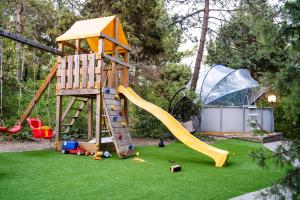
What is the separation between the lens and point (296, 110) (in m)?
2.89

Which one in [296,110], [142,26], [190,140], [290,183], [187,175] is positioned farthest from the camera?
[142,26]

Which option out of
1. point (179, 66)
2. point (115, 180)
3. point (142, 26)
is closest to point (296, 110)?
point (115, 180)

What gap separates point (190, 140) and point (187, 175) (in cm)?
180

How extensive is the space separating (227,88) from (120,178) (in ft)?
44.0

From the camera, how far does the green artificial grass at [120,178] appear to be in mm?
4816

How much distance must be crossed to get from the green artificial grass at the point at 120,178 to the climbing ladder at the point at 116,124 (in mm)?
373

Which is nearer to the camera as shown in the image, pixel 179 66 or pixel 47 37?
pixel 179 66

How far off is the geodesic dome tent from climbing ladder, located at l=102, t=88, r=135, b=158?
9.27 metres

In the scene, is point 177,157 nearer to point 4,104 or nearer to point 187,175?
point 187,175

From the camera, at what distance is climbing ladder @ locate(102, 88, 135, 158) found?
844 cm

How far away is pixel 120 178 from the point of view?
591cm

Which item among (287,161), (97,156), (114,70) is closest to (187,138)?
(97,156)

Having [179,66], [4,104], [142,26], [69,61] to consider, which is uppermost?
[142,26]

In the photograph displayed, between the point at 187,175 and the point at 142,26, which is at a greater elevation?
the point at 142,26
